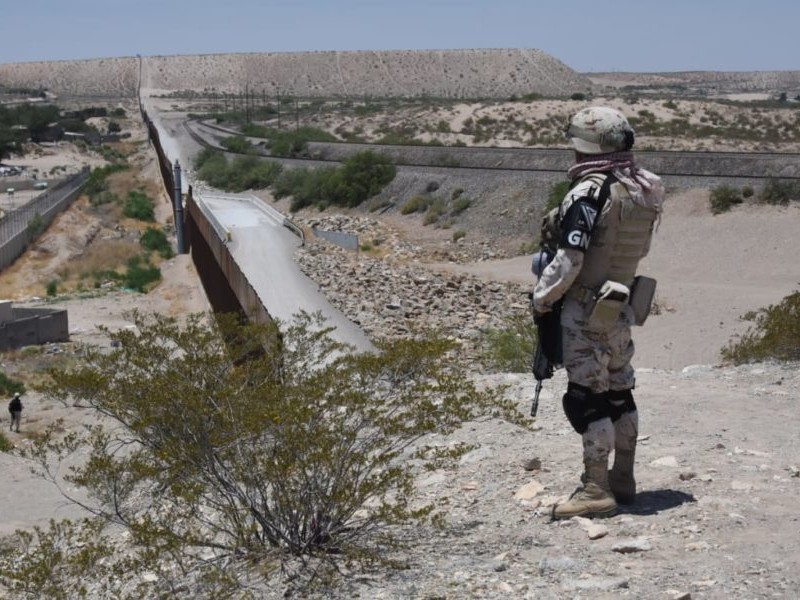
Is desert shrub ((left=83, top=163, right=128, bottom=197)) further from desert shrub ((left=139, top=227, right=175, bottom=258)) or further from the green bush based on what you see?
the green bush

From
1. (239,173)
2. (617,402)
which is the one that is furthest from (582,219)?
(239,173)

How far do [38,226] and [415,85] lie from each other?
149m

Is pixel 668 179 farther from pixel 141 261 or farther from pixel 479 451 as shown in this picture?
pixel 479 451

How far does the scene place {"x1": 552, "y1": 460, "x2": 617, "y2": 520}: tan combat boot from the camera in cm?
649

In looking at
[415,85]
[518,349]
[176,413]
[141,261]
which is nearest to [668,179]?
[141,261]

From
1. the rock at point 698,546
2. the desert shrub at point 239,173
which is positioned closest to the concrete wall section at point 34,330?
the desert shrub at point 239,173

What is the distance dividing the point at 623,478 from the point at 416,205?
119ft

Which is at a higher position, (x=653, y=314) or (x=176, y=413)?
(x=176, y=413)

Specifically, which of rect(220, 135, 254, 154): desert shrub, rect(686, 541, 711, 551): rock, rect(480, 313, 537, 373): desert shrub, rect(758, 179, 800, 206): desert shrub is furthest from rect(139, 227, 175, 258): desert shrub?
rect(686, 541, 711, 551): rock

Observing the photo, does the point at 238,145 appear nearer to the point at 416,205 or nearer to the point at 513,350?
the point at 416,205

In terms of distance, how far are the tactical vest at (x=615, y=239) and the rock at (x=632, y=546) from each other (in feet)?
4.39

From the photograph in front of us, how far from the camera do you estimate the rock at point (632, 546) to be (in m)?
5.99

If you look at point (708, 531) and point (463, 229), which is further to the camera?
point (463, 229)

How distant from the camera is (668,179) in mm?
36969
